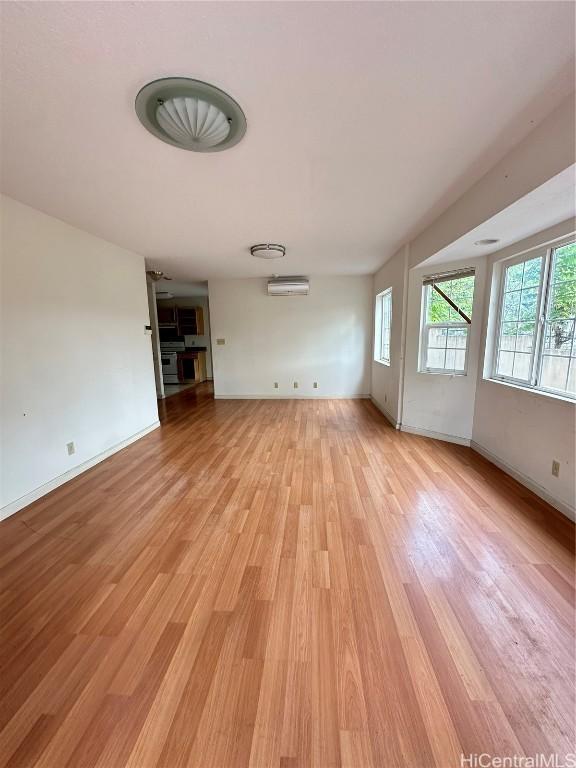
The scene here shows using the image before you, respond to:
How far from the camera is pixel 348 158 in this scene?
5.90ft

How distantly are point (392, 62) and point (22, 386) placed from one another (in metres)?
3.17

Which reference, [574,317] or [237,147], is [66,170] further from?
[574,317]

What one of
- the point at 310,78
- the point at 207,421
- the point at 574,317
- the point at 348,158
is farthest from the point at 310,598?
the point at 207,421

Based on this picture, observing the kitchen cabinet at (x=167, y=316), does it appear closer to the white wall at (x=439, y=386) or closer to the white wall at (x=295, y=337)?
the white wall at (x=295, y=337)

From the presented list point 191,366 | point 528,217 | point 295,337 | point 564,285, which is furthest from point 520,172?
point 191,366

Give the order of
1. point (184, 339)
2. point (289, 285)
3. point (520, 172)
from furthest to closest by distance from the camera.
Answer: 1. point (184, 339)
2. point (289, 285)
3. point (520, 172)

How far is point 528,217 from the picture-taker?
6.64 feet

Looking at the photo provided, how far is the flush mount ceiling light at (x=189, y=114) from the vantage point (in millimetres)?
1266

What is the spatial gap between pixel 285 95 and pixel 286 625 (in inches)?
97.1

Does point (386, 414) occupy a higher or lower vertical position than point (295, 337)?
lower

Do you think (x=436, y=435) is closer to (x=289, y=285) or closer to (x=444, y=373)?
(x=444, y=373)

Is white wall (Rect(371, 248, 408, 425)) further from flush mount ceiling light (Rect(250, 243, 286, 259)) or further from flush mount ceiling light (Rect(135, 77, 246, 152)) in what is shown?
flush mount ceiling light (Rect(135, 77, 246, 152))

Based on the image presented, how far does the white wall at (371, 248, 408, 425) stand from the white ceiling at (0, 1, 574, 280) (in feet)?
5.16

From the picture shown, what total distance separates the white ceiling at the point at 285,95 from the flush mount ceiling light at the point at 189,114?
5cm
